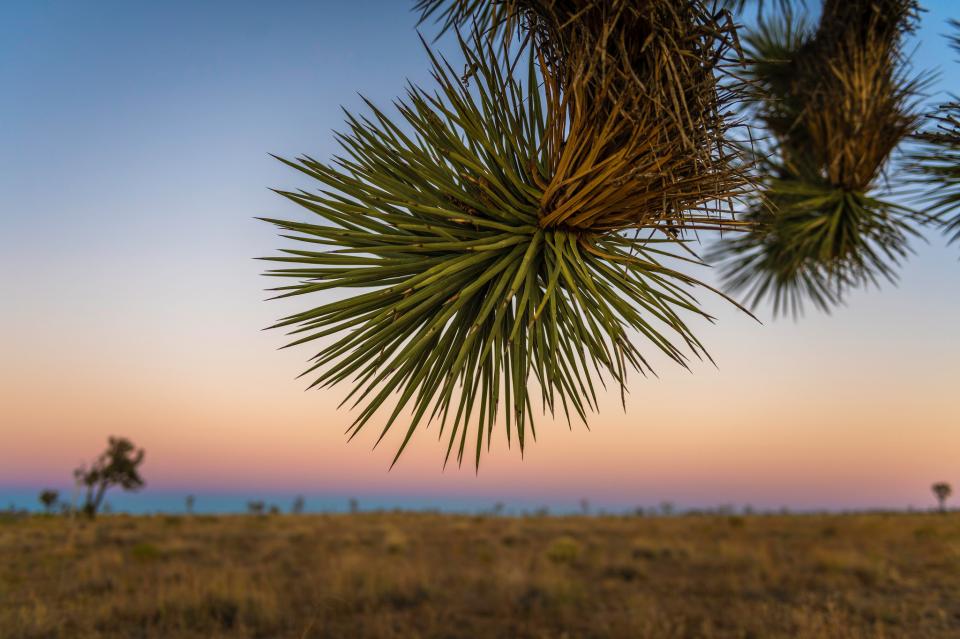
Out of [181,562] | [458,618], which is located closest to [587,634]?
[458,618]

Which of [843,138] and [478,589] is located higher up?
[843,138]

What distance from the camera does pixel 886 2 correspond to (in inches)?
194

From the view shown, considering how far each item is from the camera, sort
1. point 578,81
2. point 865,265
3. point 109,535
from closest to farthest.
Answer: point 578,81 → point 865,265 → point 109,535

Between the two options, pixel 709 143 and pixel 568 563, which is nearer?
pixel 709 143

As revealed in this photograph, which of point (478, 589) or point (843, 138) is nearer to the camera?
point (843, 138)

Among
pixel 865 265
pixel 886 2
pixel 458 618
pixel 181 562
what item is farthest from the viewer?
pixel 181 562

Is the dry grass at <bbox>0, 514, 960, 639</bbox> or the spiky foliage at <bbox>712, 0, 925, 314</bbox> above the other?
the spiky foliage at <bbox>712, 0, 925, 314</bbox>

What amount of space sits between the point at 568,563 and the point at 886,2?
10.1m

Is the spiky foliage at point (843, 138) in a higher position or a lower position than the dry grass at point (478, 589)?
higher

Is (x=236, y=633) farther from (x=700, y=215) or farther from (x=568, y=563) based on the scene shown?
(x=568, y=563)

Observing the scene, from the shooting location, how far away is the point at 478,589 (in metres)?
9.16

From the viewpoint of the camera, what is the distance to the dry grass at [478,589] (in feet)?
21.5

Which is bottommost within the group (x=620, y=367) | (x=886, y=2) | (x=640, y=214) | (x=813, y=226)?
(x=620, y=367)

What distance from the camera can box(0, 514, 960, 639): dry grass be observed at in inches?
258
